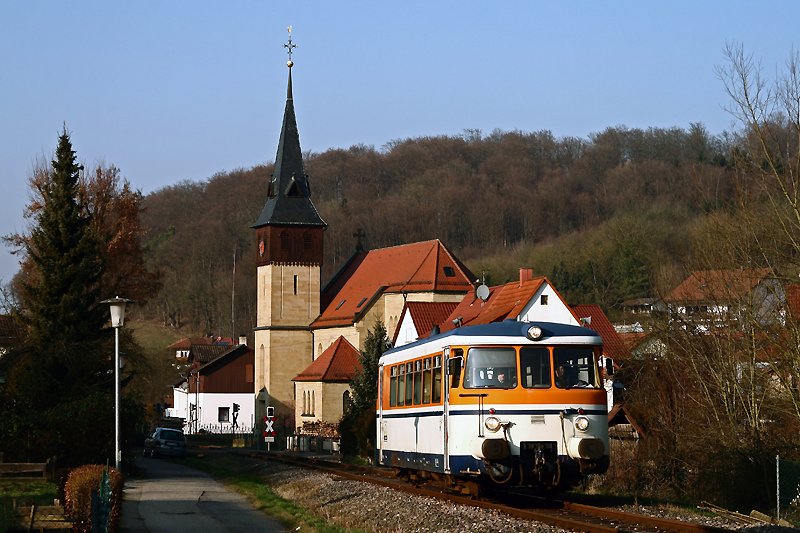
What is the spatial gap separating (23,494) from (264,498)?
5308mm

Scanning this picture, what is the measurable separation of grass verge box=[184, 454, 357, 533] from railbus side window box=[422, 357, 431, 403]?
9.51ft

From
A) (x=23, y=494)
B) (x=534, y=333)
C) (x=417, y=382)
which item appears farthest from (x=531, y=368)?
(x=23, y=494)

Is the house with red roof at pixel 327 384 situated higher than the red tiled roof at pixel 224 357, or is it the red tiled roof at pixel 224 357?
the red tiled roof at pixel 224 357

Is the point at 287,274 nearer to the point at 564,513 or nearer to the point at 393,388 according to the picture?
the point at 393,388

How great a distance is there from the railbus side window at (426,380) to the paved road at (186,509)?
355 centimetres

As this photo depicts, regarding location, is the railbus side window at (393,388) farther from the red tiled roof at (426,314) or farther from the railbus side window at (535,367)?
the red tiled roof at (426,314)

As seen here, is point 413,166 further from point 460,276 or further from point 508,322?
point 508,322

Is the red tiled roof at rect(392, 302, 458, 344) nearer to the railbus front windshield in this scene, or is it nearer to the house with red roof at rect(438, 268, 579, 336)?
the house with red roof at rect(438, 268, 579, 336)

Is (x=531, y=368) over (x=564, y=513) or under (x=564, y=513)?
over

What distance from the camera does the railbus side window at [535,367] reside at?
19578 millimetres

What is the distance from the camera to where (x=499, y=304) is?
191 feet

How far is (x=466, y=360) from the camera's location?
783 inches

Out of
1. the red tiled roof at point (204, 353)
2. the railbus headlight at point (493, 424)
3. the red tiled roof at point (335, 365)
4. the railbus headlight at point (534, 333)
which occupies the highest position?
the red tiled roof at point (204, 353)

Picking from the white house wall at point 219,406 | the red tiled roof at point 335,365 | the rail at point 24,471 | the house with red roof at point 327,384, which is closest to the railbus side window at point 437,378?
the rail at point 24,471
